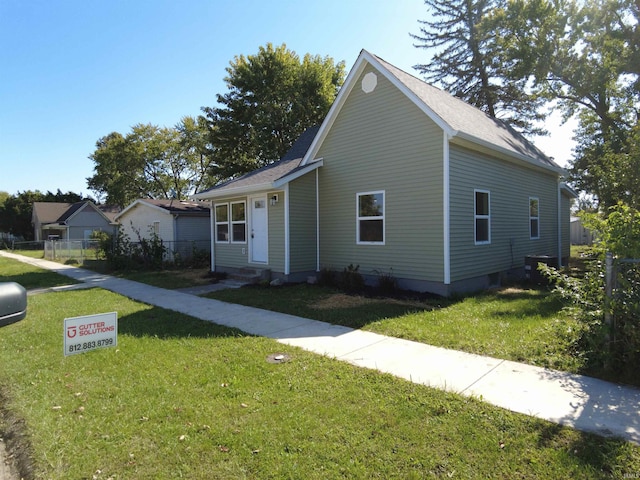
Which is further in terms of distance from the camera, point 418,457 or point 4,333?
point 4,333

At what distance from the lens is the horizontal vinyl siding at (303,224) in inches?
432

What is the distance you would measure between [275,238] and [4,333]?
653cm

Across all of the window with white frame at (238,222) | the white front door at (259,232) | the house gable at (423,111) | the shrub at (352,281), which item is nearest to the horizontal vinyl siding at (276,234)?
the white front door at (259,232)

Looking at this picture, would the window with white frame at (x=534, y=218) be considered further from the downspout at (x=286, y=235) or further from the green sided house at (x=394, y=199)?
the downspout at (x=286, y=235)

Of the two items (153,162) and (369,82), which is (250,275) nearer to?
(369,82)

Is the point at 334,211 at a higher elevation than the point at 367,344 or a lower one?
higher

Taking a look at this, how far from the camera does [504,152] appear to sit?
33.2ft

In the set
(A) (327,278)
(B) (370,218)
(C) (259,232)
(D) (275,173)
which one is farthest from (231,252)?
(B) (370,218)

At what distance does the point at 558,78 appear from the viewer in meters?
18.2

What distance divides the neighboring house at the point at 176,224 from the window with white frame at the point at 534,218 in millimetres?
14602

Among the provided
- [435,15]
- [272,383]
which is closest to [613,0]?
[435,15]

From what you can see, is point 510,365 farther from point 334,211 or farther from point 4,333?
point 4,333

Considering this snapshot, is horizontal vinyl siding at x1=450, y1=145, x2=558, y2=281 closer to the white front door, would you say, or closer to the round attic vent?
the round attic vent

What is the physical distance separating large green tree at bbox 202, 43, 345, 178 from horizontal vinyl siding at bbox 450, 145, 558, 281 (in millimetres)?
14480
